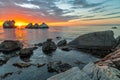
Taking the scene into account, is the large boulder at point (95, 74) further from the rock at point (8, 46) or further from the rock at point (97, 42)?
the rock at point (8, 46)

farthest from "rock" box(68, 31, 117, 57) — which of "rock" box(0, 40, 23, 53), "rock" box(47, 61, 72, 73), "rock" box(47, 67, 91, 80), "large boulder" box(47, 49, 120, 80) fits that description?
"rock" box(47, 67, 91, 80)

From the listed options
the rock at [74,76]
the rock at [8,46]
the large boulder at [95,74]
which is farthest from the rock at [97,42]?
the rock at [74,76]

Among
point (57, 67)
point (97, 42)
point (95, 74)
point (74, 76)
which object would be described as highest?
point (95, 74)

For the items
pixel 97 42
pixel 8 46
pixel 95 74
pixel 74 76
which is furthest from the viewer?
pixel 97 42

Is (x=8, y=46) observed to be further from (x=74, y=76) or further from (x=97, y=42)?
(x=74, y=76)

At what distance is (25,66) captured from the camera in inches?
1105

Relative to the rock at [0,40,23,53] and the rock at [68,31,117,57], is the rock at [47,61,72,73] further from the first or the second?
the rock at [0,40,23,53]

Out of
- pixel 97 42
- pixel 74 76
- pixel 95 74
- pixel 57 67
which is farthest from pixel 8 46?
pixel 95 74

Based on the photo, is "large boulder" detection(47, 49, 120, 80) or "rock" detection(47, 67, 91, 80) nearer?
"large boulder" detection(47, 49, 120, 80)

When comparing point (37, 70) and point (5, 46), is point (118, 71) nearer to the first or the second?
point (37, 70)

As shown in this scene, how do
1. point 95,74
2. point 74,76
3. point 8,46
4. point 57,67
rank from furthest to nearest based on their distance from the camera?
point 8,46 < point 57,67 < point 74,76 < point 95,74

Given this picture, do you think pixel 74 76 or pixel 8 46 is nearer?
pixel 74 76

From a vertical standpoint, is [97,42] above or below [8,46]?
above

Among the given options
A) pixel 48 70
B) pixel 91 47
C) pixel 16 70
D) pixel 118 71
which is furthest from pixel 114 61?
pixel 91 47
